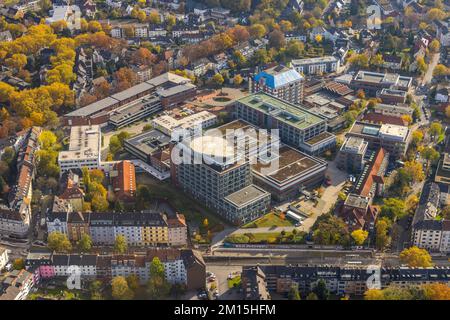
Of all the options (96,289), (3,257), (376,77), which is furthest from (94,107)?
(376,77)

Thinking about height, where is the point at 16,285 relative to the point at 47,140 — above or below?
below

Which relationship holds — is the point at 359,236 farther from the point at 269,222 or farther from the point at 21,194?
the point at 21,194

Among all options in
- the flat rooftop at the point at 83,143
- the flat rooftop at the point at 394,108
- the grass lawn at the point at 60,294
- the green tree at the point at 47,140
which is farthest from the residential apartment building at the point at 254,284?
the flat rooftop at the point at 394,108

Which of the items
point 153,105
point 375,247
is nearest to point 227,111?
point 153,105

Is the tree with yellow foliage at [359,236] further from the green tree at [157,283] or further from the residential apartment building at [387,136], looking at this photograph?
the green tree at [157,283]

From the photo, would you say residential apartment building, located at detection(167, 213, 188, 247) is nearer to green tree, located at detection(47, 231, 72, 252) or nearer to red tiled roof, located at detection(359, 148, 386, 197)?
green tree, located at detection(47, 231, 72, 252)

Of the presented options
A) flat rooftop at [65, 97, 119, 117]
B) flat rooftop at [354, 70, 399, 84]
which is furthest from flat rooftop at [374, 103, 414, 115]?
flat rooftop at [65, 97, 119, 117]
